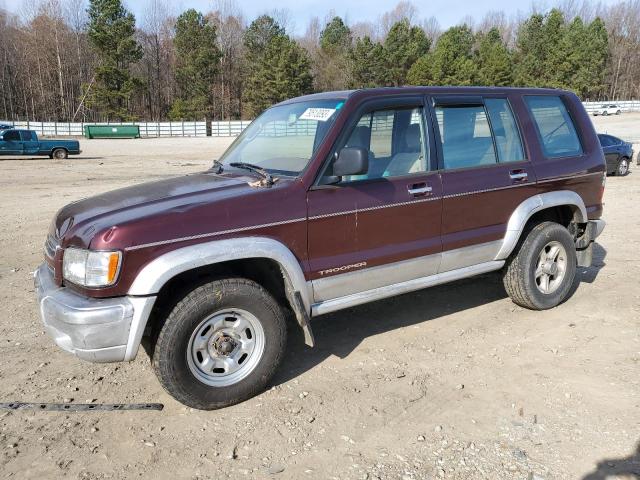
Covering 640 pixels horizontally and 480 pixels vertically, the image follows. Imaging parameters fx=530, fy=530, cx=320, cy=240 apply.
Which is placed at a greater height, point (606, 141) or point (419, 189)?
point (606, 141)

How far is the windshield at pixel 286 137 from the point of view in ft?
12.4

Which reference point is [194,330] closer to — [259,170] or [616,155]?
[259,170]

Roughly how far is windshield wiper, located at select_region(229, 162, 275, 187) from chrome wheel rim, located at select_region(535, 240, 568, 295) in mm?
2794

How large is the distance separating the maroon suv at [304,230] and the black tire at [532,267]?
0.01m

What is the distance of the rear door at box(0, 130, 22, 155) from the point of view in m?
23.9

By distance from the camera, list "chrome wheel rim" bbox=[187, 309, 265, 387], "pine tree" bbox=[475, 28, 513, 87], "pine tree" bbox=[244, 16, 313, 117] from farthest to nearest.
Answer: "pine tree" bbox=[475, 28, 513, 87] < "pine tree" bbox=[244, 16, 313, 117] < "chrome wheel rim" bbox=[187, 309, 265, 387]

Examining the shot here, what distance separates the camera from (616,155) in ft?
52.2

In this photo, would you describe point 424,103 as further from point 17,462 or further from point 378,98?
point 17,462

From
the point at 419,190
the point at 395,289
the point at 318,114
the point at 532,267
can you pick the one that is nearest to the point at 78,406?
the point at 395,289

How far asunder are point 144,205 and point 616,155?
53.2ft

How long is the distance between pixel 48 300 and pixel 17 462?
0.91 meters

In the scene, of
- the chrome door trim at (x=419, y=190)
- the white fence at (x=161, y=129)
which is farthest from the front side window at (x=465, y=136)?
the white fence at (x=161, y=129)

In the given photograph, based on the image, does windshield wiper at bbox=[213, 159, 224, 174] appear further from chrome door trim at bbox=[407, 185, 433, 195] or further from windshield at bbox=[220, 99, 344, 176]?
chrome door trim at bbox=[407, 185, 433, 195]

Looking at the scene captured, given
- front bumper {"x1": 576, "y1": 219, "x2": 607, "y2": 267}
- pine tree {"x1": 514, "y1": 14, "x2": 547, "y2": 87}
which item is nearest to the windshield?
front bumper {"x1": 576, "y1": 219, "x2": 607, "y2": 267}
